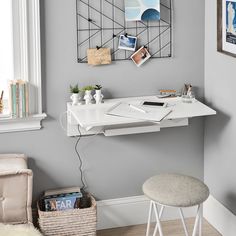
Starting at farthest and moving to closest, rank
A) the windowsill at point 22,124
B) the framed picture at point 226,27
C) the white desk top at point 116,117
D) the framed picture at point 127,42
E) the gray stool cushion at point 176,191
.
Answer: the framed picture at point 127,42, the windowsill at point 22,124, the framed picture at point 226,27, the white desk top at point 116,117, the gray stool cushion at point 176,191

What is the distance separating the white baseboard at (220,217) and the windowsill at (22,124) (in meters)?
1.18

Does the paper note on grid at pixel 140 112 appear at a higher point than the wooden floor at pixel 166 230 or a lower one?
higher

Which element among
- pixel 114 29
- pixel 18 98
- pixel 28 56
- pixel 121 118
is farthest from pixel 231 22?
pixel 18 98

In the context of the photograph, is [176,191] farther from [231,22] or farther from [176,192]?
[231,22]

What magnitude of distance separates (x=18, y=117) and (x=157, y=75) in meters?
0.87

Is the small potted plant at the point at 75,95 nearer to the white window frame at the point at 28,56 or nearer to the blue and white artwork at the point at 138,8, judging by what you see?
the white window frame at the point at 28,56

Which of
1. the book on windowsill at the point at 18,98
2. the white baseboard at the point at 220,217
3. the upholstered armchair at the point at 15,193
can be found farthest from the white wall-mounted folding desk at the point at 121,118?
the white baseboard at the point at 220,217

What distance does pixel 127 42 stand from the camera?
3.60 m

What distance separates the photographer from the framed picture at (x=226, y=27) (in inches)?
133

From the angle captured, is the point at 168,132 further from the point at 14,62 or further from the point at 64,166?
the point at 14,62

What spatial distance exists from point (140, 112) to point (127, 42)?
0.46 m

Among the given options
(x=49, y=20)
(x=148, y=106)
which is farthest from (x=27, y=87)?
(x=148, y=106)

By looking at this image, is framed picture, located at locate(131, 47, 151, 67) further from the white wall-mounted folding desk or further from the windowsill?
the windowsill

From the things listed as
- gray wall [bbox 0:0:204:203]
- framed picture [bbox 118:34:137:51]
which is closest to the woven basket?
gray wall [bbox 0:0:204:203]
